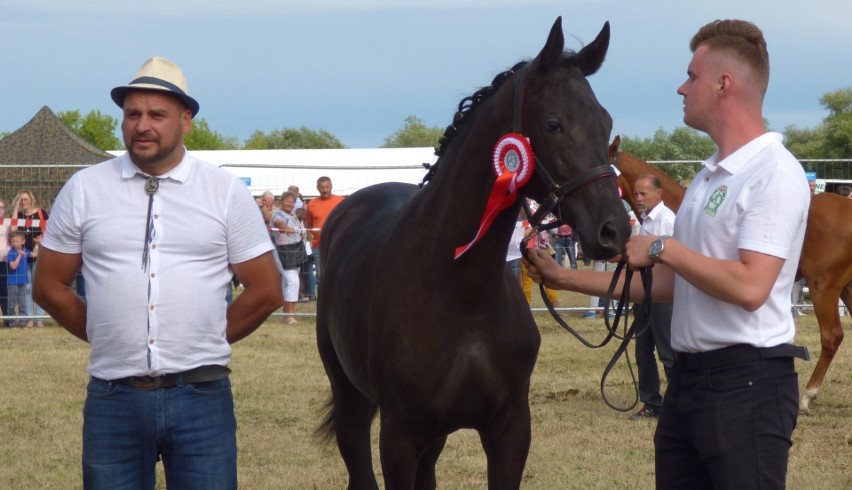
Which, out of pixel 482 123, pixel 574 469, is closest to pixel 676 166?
pixel 574 469

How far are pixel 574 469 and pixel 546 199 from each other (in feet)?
10.7

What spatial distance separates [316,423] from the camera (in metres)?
7.18

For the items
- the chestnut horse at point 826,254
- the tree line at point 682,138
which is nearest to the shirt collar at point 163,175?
the chestnut horse at point 826,254

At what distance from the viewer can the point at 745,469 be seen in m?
2.79

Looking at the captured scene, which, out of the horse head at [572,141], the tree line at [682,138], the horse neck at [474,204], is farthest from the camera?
the tree line at [682,138]

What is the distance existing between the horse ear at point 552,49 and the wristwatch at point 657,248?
771 millimetres

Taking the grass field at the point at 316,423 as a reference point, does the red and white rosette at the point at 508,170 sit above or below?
above

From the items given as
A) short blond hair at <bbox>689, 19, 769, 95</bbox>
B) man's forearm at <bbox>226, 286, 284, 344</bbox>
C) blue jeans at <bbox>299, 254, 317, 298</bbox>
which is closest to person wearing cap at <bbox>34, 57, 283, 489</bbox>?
man's forearm at <bbox>226, 286, 284, 344</bbox>

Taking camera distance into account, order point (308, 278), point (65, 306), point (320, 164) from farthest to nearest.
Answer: point (320, 164)
point (308, 278)
point (65, 306)

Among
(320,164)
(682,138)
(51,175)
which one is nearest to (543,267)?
(51,175)

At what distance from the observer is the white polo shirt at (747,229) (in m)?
2.70

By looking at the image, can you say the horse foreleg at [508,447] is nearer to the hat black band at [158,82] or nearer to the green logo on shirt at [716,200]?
the green logo on shirt at [716,200]

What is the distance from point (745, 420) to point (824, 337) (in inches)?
231

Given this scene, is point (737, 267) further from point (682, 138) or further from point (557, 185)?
point (682, 138)
